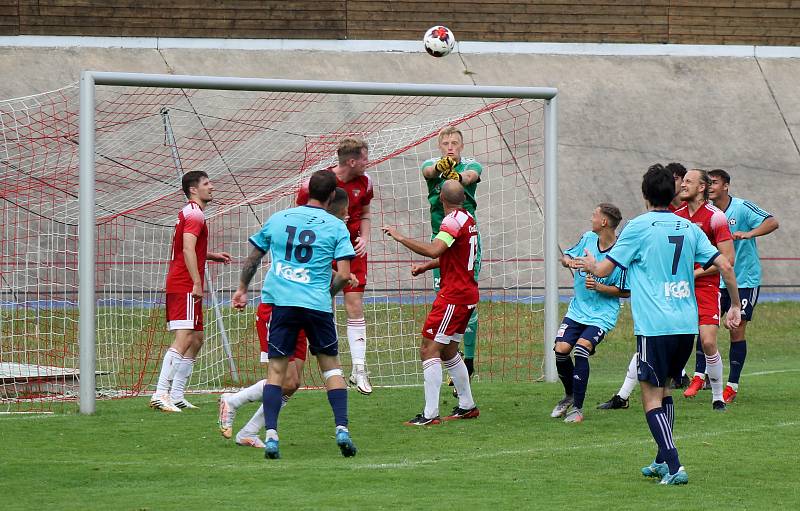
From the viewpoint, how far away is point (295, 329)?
7.99 m

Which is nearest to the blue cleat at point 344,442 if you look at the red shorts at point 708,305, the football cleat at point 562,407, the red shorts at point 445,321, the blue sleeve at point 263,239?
the blue sleeve at point 263,239

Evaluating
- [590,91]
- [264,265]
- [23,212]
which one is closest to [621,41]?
[590,91]

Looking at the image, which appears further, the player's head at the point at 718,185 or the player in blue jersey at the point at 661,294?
the player's head at the point at 718,185

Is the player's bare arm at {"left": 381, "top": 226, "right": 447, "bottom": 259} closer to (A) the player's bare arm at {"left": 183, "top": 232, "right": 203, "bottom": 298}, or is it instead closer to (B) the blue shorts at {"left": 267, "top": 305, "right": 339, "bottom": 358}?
(B) the blue shorts at {"left": 267, "top": 305, "right": 339, "bottom": 358}

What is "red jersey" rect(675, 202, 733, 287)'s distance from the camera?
10227mm

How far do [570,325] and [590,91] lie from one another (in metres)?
17.5

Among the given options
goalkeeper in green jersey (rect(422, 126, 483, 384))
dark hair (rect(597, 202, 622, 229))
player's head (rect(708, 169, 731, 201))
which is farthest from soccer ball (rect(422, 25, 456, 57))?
dark hair (rect(597, 202, 622, 229))

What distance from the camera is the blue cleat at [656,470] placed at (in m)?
7.13

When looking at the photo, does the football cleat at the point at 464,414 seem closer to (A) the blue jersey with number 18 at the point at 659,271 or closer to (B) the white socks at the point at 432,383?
(B) the white socks at the point at 432,383

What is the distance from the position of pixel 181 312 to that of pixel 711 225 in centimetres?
459

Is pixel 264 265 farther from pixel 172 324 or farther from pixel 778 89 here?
pixel 778 89

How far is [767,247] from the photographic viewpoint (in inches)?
916

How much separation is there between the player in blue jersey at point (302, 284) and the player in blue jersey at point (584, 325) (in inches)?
94.9

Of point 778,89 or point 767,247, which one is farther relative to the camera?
point 778,89
